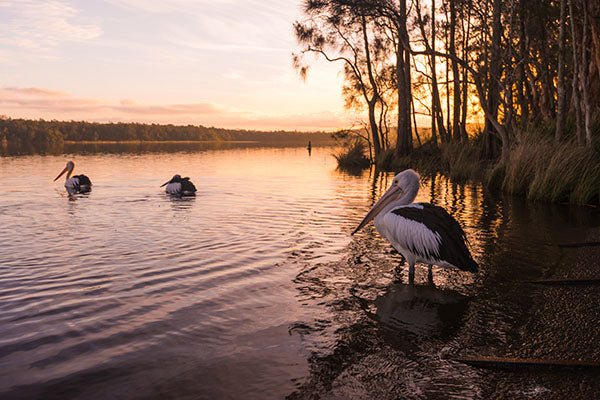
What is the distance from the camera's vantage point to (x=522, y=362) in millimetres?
3957

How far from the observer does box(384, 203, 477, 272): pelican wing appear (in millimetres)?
6055

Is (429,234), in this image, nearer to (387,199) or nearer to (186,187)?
(387,199)

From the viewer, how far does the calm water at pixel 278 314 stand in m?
3.93

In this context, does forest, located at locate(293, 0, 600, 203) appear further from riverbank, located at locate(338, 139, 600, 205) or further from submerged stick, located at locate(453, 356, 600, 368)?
submerged stick, located at locate(453, 356, 600, 368)

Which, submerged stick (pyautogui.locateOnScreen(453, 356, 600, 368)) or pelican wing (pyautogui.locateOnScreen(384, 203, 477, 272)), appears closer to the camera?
submerged stick (pyautogui.locateOnScreen(453, 356, 600, 368))

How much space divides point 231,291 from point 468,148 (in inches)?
774

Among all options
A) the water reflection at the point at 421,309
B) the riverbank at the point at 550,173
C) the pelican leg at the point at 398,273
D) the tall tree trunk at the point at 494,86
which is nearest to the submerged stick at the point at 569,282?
the water reflection at the point at 421,309

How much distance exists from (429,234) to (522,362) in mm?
2431

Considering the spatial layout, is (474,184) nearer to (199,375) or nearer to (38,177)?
(199,375)

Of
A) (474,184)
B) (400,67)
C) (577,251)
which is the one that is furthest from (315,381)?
(400,67)

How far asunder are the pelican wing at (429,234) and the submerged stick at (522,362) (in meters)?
1.96

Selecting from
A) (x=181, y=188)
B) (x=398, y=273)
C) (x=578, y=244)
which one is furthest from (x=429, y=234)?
(x=181, y=188)

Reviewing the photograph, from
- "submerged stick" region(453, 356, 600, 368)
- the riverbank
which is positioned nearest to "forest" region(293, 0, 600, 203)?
the riverbank

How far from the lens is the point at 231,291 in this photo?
20.8 feet
